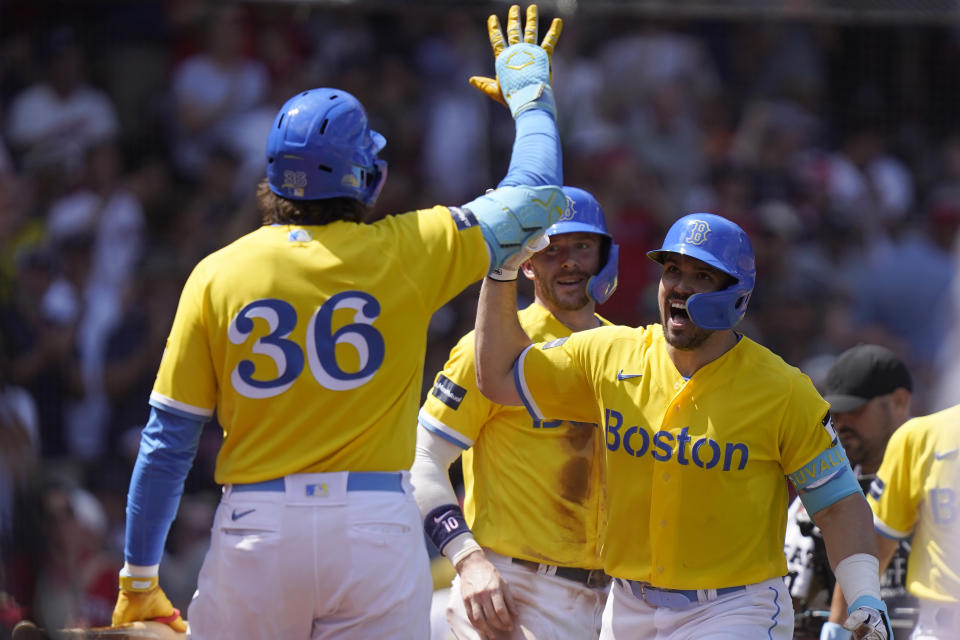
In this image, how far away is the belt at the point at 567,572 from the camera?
4.75 metres

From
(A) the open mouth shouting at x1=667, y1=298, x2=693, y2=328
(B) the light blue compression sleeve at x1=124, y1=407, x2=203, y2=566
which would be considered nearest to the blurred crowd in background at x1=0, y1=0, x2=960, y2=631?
(B) the light blue compression sleeve at x1=124, y1=407, x2=203, y2=566

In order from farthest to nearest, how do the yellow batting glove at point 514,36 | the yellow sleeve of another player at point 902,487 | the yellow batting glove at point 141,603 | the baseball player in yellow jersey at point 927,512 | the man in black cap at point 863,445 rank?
the man in black cap at point 863,445 → the yellow sleeve of another player at point 902,487 → the baseball player in yellow jersey at point 927,512 → the yellow batting glove at point 514,36 → the yellow batting glove at point 141,603

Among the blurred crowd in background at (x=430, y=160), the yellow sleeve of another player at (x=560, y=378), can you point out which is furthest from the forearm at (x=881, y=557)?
the blurred crowd in background at (x=430, y=160)

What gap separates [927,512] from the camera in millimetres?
4973

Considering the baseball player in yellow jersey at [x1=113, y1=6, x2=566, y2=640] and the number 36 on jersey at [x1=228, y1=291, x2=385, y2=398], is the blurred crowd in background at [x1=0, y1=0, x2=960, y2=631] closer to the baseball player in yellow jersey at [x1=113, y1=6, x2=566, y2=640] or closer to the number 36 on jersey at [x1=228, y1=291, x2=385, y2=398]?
the baseball player in yellow jersey at [x1=113, y1=6, x2=566, y2=640]

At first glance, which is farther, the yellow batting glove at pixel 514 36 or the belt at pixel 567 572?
the belt at pixel 567 572

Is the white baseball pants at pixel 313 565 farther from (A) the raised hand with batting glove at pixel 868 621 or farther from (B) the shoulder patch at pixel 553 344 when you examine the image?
(A) the raised hand with batting glove at pixel 868 621

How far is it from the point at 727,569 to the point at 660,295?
907 millimetres

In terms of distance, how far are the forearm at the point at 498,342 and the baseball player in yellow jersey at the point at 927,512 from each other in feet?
5.23

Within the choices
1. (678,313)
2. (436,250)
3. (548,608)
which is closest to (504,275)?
(678,313)

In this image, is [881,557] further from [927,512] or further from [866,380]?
[866,380]

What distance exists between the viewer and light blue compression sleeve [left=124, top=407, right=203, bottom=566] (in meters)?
3.61

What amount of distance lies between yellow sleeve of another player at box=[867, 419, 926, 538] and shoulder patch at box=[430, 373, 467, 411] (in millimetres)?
1684

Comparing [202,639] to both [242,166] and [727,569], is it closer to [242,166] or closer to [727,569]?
[727,569]
